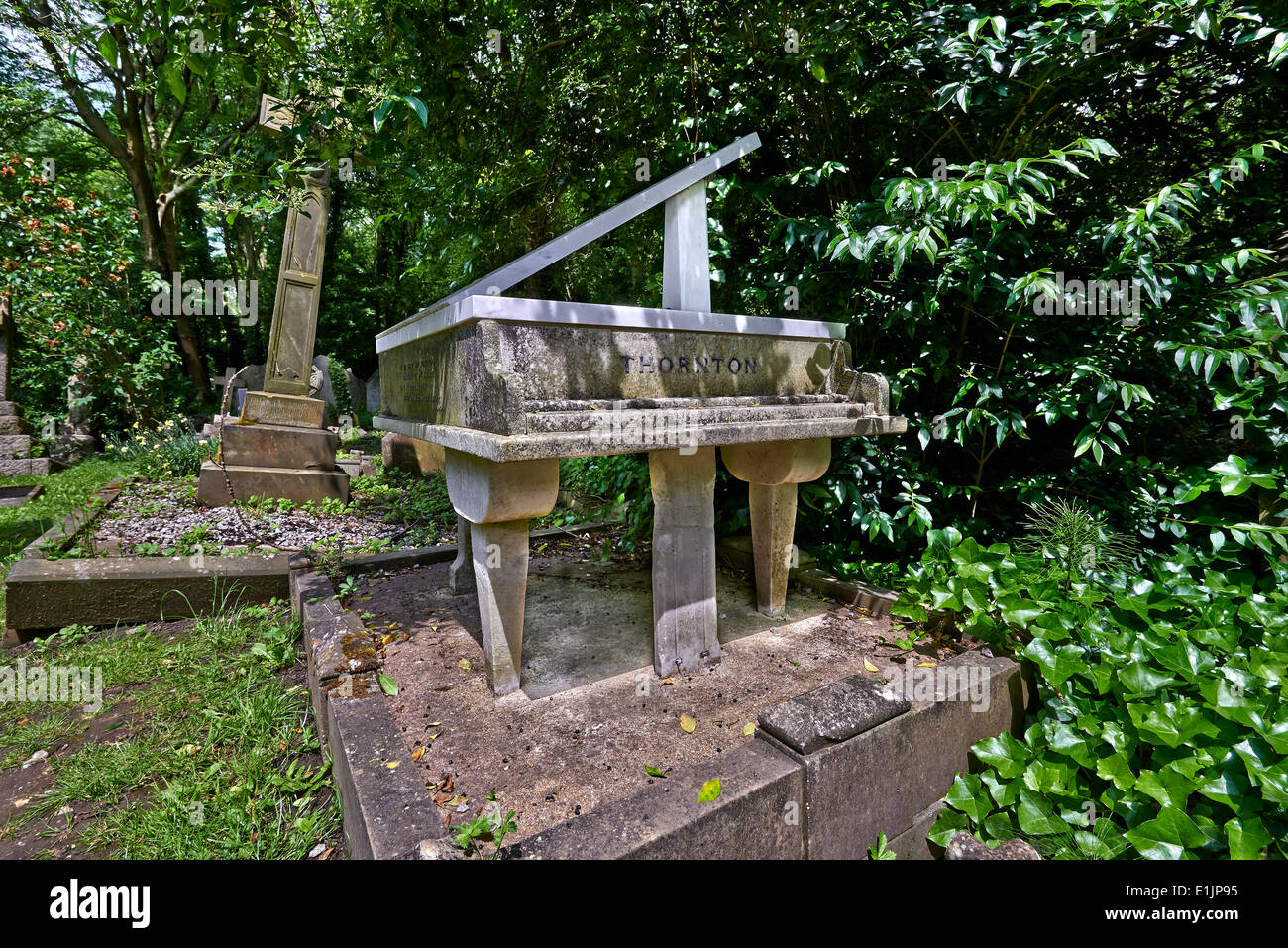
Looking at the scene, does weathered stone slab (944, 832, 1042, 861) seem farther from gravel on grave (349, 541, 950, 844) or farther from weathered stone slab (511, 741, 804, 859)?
gravel on grave (349, 541, 950, 844)

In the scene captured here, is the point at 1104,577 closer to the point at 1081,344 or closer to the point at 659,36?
the point at 1081,344

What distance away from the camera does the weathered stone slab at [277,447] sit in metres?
5.75

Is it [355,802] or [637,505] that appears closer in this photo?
[355,802]

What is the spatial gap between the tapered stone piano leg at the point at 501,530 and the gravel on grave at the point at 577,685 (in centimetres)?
22

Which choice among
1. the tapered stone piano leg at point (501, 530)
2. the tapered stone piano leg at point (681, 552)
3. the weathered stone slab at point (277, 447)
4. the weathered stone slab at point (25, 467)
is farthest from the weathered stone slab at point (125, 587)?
the weathered stone slab at point (25, 467)

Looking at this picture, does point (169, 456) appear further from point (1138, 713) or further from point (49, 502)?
point (1138, 713)

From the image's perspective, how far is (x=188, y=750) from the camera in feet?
7.66

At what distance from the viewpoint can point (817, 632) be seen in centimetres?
291

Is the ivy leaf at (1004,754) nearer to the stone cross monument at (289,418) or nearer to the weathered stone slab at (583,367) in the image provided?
the weathered stone slab at (583,367)

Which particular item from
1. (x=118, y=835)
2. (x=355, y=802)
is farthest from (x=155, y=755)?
(x=355, y=802)

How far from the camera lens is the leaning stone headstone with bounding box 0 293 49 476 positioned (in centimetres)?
796

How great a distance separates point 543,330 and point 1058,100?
2983mm

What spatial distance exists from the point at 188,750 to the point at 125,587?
1736mm

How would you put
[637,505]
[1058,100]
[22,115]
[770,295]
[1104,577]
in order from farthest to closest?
[22,115]
[637,505]
[770,295]
[1058,100]
[1104,577]
